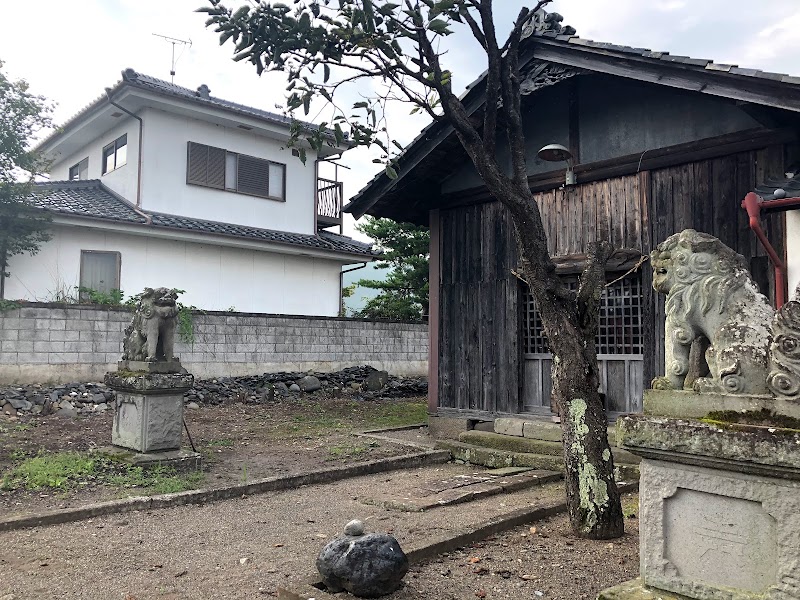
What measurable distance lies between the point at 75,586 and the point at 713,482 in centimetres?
440

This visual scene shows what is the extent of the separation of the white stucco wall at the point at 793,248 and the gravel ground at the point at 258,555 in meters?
3.44

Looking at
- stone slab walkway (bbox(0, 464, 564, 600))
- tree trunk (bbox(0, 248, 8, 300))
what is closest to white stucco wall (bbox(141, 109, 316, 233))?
tree trunk (bbox(0, 248, 8, 300))

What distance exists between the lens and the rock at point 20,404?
38.2ft

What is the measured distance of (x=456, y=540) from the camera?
17.6ft

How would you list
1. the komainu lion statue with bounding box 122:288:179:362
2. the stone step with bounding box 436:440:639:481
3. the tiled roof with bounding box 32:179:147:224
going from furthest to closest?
the tiled roof with bounding box 32:179:147:224 → the komainu lion statue with bounding box 122:288:179:362 → the stone step with bounding box 436:440:639:481

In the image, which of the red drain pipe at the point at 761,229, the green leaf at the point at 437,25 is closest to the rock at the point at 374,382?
the red drain pipe at the point at 761,229

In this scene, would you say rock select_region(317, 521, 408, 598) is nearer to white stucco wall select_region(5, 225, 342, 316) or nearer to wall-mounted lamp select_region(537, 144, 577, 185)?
wall-mounted lamp select_region(537, 144, 577, 185)

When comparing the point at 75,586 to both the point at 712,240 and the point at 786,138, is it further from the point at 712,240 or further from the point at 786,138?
the point at 786,138

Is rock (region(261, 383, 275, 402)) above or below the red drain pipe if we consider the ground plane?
below

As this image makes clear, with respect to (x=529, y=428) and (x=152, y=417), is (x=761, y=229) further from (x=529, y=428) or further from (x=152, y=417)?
(x=152, y=417)

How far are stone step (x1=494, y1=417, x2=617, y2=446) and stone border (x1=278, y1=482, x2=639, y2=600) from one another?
2.72 m

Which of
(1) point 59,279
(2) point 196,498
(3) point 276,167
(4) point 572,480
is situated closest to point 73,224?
(1) point 59,279

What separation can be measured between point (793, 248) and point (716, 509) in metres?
5.13

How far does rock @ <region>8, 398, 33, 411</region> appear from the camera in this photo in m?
11.6
